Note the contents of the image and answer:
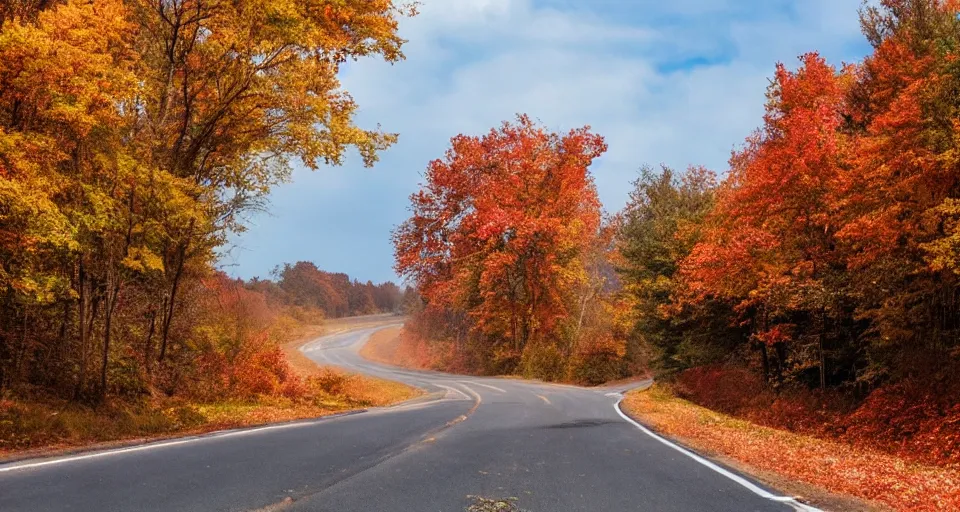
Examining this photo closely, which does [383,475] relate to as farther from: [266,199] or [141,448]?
[266,199]

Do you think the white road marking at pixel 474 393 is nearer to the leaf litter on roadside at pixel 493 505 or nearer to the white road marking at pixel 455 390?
the white road marking at pixel 455 390

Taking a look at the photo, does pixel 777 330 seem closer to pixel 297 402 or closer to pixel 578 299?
pixel 297 402

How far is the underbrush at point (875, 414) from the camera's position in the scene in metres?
13.2

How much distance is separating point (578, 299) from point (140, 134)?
36725 millimetres

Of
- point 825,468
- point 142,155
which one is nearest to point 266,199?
point 142,155

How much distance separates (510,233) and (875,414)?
27.1 metres

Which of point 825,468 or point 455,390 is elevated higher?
point 825,468

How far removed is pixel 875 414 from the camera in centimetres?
1603

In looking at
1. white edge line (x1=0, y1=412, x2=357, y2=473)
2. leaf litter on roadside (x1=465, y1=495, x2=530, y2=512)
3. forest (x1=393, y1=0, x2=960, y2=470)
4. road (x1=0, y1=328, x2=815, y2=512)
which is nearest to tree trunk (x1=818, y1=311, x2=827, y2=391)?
forest (x1=393, y1=0, x2=960, y2=470)

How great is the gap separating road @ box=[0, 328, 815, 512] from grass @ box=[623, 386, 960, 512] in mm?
789

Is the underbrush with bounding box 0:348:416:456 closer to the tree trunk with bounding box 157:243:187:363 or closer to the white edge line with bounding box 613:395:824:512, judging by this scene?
the tree trunk with bounding box 157:243:187:363

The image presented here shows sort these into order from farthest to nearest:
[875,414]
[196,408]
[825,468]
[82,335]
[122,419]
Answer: [875,414] < [196,408] < [82,335] < [122,419] < [825,468]

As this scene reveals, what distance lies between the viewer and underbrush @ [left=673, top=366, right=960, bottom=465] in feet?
43.2

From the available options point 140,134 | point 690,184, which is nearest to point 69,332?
point 140,134
